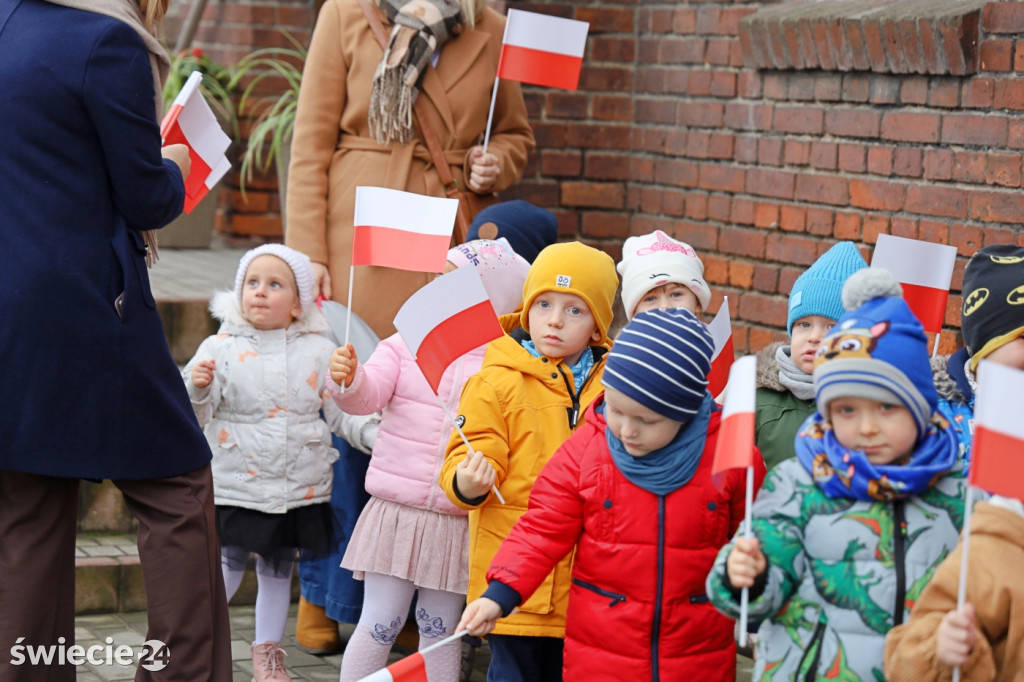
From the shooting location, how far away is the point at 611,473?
3.14 metres

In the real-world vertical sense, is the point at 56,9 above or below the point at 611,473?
above

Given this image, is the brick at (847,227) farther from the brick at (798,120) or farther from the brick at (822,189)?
the brick at (798,120)

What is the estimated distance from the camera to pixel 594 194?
20.2ft

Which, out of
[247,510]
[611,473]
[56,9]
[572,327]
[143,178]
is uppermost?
[56,9]

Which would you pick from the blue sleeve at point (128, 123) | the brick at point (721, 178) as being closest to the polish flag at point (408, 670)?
the blue sleeve at point (128, 123)

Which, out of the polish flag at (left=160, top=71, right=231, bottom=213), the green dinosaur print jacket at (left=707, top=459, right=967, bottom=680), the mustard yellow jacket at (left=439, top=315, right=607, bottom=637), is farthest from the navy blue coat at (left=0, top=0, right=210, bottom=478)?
the green dinosaur print jacket at (left=707, top=459, right=967, bottom=680)

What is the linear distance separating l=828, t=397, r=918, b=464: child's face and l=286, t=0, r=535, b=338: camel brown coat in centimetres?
225

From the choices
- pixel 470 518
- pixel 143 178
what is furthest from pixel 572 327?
pixel 143 178

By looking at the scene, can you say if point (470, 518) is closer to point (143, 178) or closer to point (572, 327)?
point (572, 327)

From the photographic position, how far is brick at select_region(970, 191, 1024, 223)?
14.0ft

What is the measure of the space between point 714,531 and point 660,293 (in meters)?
0.92

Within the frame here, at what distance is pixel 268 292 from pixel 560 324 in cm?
106

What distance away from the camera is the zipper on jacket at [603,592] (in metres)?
3.12

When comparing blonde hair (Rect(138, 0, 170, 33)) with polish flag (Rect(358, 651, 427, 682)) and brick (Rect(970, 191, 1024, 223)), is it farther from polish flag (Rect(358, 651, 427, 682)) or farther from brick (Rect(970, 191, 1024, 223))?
brick (Rect(970, 191, 1024, 223))
